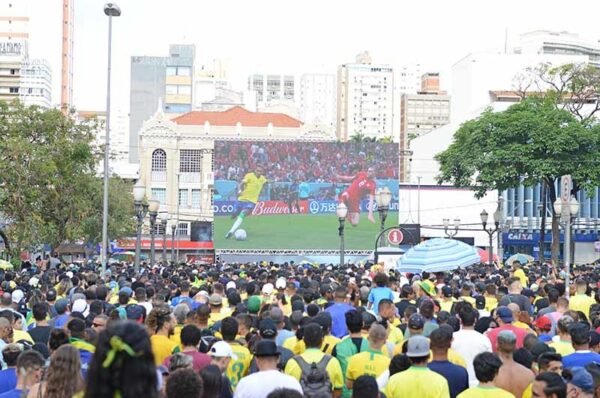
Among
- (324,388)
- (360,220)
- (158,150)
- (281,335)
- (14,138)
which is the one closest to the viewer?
(324,388)

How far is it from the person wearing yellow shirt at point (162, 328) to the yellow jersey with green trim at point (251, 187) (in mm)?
52123

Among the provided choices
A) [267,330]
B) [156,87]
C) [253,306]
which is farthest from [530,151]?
[156,87]

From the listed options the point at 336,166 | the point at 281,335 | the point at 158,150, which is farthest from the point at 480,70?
the point at 281,335

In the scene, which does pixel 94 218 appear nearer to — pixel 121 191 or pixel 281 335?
pixel 121 191

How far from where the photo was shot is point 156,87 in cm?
14175

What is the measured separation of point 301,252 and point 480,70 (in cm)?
3869

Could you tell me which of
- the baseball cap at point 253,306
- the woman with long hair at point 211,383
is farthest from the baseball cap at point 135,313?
the woman with long hair at point 211,383

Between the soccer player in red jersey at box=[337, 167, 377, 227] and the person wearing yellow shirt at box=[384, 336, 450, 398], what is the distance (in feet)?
179

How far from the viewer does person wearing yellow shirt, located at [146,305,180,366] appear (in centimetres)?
1059

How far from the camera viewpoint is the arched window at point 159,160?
9500cm

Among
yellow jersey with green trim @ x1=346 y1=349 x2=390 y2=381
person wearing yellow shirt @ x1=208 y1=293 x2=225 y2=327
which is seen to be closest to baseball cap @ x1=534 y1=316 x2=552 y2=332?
yellow jersey with green trim @ x1=346 y1=349 x2=390 y2=381

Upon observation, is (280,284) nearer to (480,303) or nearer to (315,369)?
(480,303)

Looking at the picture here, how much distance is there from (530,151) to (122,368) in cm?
4437

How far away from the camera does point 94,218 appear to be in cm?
5428
